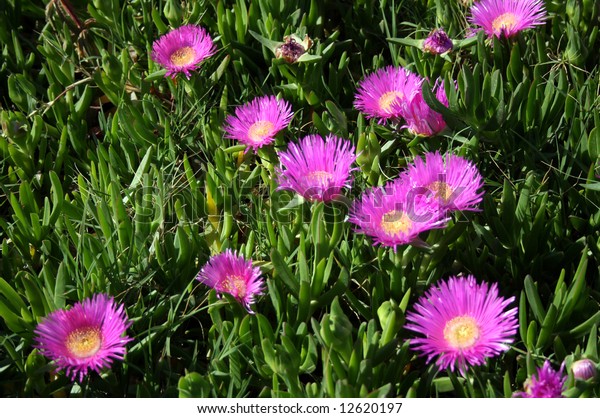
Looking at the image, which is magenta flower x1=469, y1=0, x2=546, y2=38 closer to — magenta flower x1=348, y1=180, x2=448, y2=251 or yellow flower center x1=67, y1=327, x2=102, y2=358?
magenta flower x1=348, y1=180, x2=448, y2=251

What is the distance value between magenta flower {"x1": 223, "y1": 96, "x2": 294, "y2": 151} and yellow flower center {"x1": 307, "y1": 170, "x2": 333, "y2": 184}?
7.2 inches

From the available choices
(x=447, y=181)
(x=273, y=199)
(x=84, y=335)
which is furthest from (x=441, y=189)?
(x=84, y=335)

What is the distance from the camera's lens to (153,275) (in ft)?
4.48

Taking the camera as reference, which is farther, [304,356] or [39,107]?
[39,107]

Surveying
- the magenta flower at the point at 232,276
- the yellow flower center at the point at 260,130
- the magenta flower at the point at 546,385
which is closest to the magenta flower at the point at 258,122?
the yellow flower center at the point at 260,130

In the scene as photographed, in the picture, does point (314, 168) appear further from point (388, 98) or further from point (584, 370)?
point (584, 370)

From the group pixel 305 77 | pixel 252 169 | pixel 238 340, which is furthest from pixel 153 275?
pixel 305 77

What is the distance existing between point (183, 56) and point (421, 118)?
1.70 feet

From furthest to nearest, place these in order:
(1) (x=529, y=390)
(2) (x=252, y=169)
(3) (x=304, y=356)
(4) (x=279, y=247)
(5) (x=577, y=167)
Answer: (2) (x=252, y=169) → (5) (x=577, y=167) → (4) (x=279, y=247) → (3) (x=304, y=356) → (1) (x=529, y=390)

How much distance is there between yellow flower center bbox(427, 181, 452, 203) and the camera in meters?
1.24

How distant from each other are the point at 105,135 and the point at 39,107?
220 mm

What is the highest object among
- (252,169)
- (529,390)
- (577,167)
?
(252,169)

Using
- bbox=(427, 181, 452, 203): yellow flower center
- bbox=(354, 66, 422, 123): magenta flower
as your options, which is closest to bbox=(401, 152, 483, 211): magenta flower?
bbox=(427, 181, 452, 203): yellow flower center
